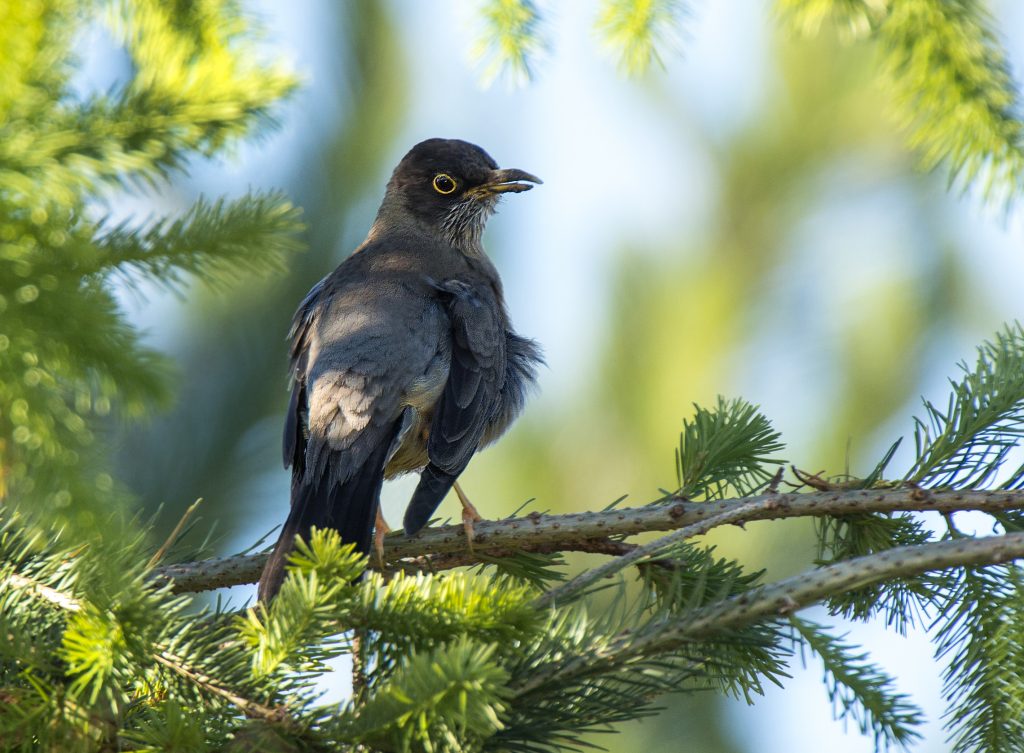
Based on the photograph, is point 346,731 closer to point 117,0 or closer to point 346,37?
point 117,0

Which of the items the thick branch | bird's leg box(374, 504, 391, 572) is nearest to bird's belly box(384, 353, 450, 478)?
bird's leg box(374, 504, 391, 572)

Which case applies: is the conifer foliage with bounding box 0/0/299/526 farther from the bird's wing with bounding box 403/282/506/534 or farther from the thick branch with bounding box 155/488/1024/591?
the bird's wing with bounding box 403/282/506/534

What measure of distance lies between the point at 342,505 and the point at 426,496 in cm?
33

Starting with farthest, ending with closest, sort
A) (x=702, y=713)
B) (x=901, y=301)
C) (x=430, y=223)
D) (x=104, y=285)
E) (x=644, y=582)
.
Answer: (x=901, y=301) → (x=702, y=713) → (x=430, y=223) → (x=644, y=582) → (x=104, y=285)

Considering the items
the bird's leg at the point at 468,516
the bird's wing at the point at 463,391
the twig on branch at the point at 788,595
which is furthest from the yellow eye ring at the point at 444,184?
the twig on branch at the point at 788,595

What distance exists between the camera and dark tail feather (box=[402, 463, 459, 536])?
11.0 feet

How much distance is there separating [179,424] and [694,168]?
5.61 meters

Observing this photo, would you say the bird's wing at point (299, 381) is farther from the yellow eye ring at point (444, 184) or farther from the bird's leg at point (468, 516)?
the yellow eye ring at point (444, 184)

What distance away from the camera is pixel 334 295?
4477 millimetres

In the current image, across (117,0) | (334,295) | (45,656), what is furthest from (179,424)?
(45,656)

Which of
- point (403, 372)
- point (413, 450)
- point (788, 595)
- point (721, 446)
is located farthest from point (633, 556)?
point (413, 450)

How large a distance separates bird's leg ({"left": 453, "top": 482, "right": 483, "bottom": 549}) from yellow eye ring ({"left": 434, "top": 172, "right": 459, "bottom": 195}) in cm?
203

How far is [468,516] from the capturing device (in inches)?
142

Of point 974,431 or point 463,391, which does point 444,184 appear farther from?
point 974,431
